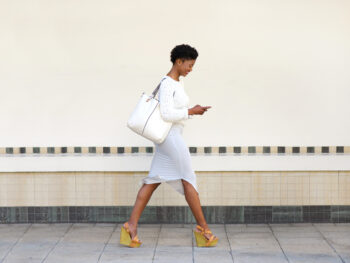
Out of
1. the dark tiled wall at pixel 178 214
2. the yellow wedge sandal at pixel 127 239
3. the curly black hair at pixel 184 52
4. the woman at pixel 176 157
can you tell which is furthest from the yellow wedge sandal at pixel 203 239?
the curly black hair at pixel 184 52

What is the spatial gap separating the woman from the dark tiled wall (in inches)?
30.4

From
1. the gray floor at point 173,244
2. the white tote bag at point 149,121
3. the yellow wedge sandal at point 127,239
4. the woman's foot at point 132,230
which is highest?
the white tote bag at point 149,121

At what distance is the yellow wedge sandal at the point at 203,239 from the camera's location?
512 centimetres

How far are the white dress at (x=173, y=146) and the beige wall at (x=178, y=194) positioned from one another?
0.72 m

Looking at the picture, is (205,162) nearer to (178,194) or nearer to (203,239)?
(178,194)

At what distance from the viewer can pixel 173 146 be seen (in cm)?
508

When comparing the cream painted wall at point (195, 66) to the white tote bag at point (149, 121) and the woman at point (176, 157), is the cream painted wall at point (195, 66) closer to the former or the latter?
the woman at point (176, 157)

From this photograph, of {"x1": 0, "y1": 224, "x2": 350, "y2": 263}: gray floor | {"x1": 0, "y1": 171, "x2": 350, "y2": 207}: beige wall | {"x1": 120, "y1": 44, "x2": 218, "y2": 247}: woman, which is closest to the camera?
{"x1": 0, "y1": 224, "x2": 350, "y2": 263}: gray floor

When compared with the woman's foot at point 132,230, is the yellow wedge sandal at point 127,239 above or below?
below

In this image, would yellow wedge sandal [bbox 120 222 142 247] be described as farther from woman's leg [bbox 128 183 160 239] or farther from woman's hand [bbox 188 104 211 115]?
woman's hand [bbox 188 104 211 115]

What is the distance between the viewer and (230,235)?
18.2ft

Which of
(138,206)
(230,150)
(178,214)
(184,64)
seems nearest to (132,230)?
(138,206)

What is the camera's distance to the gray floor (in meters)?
4.87

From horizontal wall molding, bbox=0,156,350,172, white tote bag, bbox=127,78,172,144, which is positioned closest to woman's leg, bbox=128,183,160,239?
white tote bag, bbox=127,78,172,144
